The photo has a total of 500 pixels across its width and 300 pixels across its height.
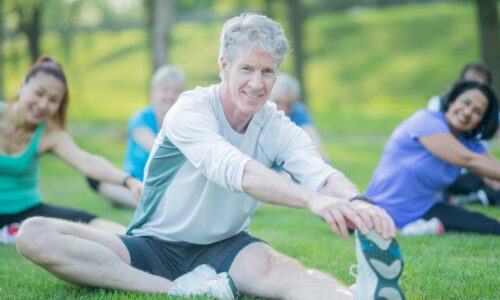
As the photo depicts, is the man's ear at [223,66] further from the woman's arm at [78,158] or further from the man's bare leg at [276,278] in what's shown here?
the woman's arm at [78,158]

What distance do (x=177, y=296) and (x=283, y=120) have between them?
1.16 metres

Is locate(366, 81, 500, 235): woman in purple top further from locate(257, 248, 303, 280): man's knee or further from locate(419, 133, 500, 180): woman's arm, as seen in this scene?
locate(257, 248, 303, 280): man's knee

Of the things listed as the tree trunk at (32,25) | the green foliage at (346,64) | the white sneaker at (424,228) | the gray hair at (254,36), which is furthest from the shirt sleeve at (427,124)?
the tree trunk at (32,25)

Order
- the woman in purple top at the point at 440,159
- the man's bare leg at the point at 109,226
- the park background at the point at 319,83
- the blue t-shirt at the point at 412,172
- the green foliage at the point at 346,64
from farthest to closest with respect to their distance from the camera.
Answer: the green foliage at the point at 346,64 < the blue t-shirt at the point at 412,172 < the woman in purple top at the point at 440,159 < the man's bare leg at the point at 109,226 < the park background at the point at 319,83

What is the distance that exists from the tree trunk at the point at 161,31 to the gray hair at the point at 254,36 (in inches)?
547

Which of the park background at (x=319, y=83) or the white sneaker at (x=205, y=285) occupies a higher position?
the white sneaker at (x=205, y=285)

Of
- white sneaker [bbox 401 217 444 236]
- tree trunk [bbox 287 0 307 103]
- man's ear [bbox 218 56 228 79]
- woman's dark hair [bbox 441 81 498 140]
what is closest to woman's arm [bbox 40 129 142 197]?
man's ear [bbox 218 56 228 79]

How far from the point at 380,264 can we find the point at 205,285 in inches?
45.2

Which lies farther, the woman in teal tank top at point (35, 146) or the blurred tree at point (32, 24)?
the blurred tree at point (32, 24)

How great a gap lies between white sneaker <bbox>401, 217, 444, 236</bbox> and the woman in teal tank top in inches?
100

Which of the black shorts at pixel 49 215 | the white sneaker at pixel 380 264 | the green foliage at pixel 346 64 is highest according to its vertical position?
the white sneaker at pixel 380 264

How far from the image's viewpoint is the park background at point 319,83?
508 cm

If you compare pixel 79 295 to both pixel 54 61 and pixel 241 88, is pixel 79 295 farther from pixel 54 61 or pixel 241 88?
pixel 54 61

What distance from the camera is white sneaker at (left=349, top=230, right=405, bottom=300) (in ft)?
10.7
